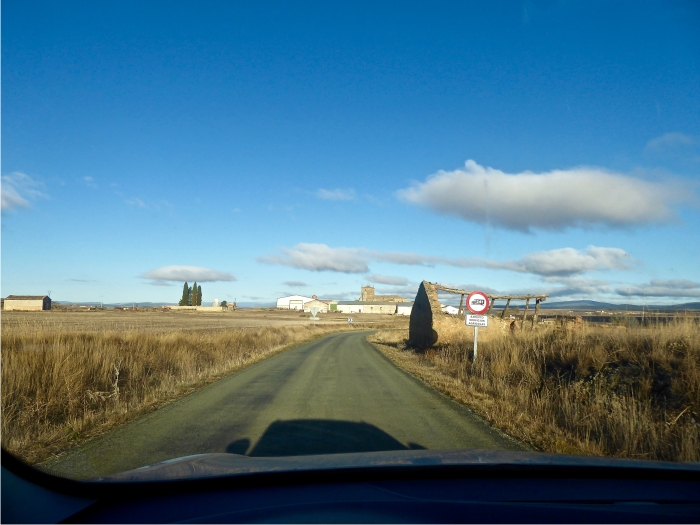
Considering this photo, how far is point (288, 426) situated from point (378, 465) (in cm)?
436

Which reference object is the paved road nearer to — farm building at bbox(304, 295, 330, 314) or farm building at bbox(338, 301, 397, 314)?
farm building at bbox(304, 295, 330, 314)

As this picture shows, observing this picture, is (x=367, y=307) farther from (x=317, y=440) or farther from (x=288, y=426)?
(x=317, y=440)

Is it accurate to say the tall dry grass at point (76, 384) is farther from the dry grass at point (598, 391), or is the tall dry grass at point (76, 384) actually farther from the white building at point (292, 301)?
the white building at point (292, 301)

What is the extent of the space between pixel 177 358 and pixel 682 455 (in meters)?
14.3

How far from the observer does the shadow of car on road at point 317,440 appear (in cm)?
604

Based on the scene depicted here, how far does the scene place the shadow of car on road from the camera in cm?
604

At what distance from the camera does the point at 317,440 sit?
6.57m

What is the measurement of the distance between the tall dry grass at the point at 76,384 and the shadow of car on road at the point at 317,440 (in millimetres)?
2564

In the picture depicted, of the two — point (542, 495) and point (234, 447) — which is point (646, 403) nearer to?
point (542, 495)

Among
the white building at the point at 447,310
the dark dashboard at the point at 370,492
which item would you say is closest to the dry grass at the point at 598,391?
→ the dark dashboard at the point at 370,492

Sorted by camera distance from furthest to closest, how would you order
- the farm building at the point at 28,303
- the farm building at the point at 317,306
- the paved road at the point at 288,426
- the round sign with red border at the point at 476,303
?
the farm building at the point at 317,306, the farm building at the point at 28,303, the round sign with red border at the point at 476,303, the paved road at the point at 288,426

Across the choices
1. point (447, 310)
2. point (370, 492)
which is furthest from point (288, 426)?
point (447, 310)

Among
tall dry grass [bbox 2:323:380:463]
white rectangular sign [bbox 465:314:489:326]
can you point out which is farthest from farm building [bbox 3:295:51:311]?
white rectangular sign [bbox 465:314:489:326]

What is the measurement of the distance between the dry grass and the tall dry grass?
6.32 meters
